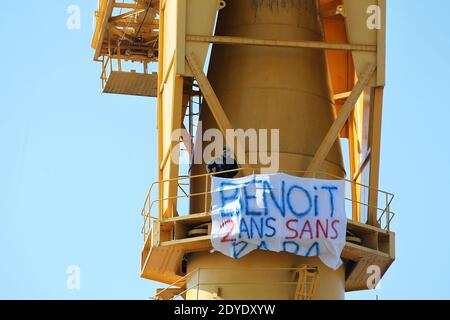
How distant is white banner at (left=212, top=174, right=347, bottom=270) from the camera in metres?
45.6

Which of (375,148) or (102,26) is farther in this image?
(102,26)

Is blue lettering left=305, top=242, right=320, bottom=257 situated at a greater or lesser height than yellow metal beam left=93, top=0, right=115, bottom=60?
lesser

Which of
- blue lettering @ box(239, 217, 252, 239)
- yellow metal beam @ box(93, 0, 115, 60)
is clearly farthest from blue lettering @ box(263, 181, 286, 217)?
yellow metal beam @ box(93, 0, 115, 60)

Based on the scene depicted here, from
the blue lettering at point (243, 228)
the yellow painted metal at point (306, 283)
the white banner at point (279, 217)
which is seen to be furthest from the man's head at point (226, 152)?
the yellow painted metal at point (306, 283)

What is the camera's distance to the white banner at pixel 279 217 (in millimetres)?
45562

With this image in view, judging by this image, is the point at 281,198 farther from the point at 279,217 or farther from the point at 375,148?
the point at 375,148

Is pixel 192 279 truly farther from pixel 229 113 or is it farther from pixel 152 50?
pixel 152 50

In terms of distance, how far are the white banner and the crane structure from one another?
685 millimetres

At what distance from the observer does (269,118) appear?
48.8m

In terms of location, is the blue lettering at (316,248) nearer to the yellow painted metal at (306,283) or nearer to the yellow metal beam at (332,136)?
the yellow painted metal at (306,283)

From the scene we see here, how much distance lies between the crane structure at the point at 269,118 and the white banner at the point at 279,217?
685mm

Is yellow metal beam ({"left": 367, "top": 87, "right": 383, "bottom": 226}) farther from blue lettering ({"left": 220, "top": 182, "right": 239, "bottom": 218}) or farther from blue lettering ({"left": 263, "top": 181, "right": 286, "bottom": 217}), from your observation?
blue lettering ({"left": 220, "top": 182, "right": 239, "bottom": 218})

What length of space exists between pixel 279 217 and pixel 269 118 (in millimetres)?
4150

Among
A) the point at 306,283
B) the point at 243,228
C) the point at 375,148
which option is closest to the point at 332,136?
the point at 375,148
